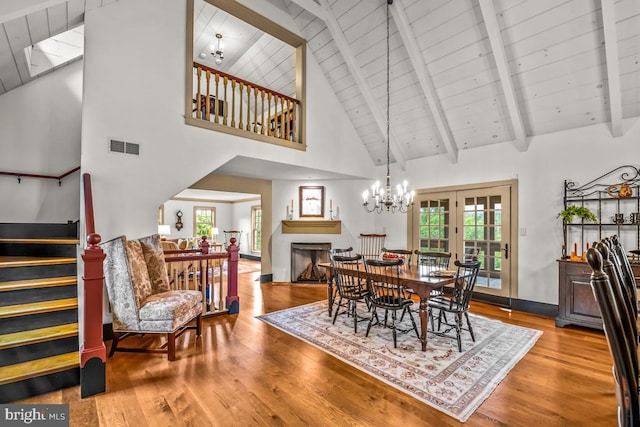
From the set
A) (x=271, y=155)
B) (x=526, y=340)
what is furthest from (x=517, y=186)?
(x=271, y=155)

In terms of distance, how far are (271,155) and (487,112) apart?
340cm

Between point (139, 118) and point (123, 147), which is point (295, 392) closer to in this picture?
point (123, 147)

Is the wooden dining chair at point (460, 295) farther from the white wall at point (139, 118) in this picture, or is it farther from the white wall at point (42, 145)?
the white wall at point (42, 145)

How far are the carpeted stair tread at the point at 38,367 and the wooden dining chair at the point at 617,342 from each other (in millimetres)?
3294

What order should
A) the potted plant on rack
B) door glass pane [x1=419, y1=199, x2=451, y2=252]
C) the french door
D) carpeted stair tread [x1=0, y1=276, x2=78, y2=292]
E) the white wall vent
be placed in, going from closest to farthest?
1. carpeted stair tread [x1=0, y1=276, x2=78, y2=292]
2. the white wall vent
3. the potted plant on rack
4. the french door
5. door glass pane [x1=419, y1=199, x2=451, y2=252]

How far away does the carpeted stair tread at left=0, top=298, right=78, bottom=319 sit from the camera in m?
2.42

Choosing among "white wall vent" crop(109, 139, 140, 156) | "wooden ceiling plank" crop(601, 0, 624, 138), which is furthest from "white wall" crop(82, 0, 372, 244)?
"wooden ceiling plank" crop(601, 0, 624, 138)

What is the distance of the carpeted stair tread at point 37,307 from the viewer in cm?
242

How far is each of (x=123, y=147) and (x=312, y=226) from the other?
3.99 m

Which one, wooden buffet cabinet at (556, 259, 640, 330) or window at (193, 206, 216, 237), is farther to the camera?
window at (193, 206, 216, 237)

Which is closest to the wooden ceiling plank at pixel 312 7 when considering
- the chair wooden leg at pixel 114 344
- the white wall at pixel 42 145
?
the white wall at pixel 42 145

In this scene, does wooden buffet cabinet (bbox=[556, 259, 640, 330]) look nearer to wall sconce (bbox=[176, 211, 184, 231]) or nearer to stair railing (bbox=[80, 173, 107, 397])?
stair railing (bbox=[80, 173, 107, 397])

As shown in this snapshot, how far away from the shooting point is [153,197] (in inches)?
147

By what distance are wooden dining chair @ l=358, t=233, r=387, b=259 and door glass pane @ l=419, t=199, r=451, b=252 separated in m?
0.91
